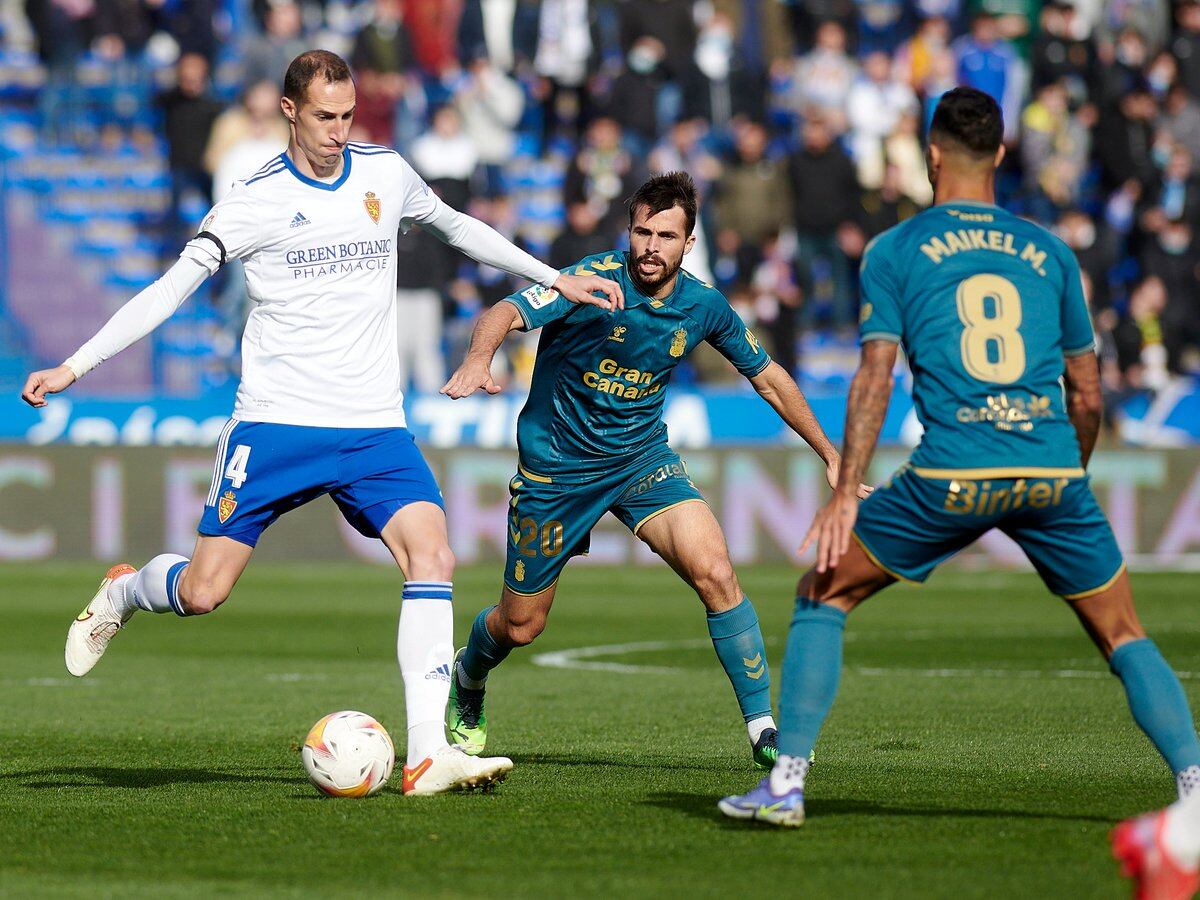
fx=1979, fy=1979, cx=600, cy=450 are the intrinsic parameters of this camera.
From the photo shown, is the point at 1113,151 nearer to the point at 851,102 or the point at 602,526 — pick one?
the point at 851,102

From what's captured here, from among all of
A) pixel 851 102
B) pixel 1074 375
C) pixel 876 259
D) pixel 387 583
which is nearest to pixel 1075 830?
pixel 1074 375

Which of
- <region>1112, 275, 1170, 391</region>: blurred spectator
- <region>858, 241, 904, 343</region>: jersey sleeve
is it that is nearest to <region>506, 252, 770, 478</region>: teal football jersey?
<region>858, 241, 904, 343</region>: jersey sleeve

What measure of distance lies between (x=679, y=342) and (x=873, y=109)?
1529cm

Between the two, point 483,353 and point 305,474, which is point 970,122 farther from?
point 305,474

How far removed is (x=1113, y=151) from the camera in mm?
22234

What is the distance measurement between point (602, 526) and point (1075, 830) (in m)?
13.2

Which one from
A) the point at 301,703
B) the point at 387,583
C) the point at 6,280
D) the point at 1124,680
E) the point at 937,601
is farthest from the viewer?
the point at 6,280

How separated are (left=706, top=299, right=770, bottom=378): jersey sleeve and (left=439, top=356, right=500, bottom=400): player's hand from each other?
1.30 metres

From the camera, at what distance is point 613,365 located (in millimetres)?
7824

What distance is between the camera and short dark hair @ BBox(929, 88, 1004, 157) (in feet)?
19.1

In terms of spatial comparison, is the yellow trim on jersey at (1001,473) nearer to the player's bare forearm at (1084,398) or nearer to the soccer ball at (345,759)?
the player's bare forearm at (1084,398)

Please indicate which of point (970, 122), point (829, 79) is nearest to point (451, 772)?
point (970, 122)

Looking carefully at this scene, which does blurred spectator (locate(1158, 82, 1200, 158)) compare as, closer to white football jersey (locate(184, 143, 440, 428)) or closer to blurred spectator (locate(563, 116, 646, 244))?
blurred spectator (locate(563, 116, 646, 244))

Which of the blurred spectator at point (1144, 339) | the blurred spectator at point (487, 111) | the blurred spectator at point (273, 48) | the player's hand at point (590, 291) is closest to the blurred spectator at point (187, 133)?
the blurred spectator at point (273, 48)
